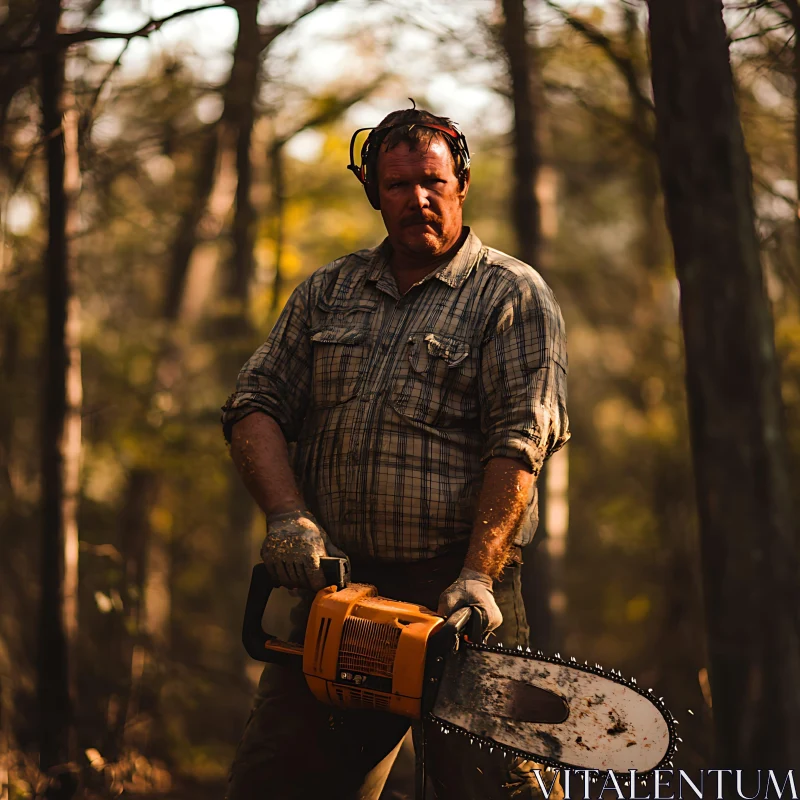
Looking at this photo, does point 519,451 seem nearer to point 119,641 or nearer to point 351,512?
point 351,512

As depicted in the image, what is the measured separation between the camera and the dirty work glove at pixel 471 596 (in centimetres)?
239

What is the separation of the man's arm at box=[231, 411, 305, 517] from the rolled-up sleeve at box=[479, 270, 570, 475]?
62 centimetres

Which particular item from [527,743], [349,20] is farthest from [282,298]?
[527,743]

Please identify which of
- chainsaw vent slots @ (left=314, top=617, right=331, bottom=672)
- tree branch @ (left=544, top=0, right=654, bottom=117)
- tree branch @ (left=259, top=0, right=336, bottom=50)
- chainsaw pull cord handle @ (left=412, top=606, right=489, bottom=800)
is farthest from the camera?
tree branch @ (left=259, top=0, right=336, bottom=50)

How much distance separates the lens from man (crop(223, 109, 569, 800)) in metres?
2.57

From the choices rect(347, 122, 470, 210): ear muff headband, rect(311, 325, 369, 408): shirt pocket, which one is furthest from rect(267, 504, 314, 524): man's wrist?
rect(347, 122, 470, 210): ear muff headband

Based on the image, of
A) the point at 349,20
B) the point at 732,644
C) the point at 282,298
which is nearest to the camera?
the point at 732,644

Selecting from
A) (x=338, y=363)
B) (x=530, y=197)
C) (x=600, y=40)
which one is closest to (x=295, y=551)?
(x=338, y=363)

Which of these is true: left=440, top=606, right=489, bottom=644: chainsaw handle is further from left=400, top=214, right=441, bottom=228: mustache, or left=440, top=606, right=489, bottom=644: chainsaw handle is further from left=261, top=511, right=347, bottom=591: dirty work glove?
left=400, top=214, right=441, bottom=228: mustache

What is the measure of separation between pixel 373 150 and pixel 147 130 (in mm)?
5624

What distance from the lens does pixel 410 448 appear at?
8.79ft

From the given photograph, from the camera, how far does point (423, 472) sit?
2666 millimetres

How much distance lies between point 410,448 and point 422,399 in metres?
0.15

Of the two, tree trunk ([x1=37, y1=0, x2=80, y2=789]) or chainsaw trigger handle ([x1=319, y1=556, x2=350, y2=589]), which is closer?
→ chainsaw trigger handle ([x1=319, y1=556, x2=350, y2=589])
